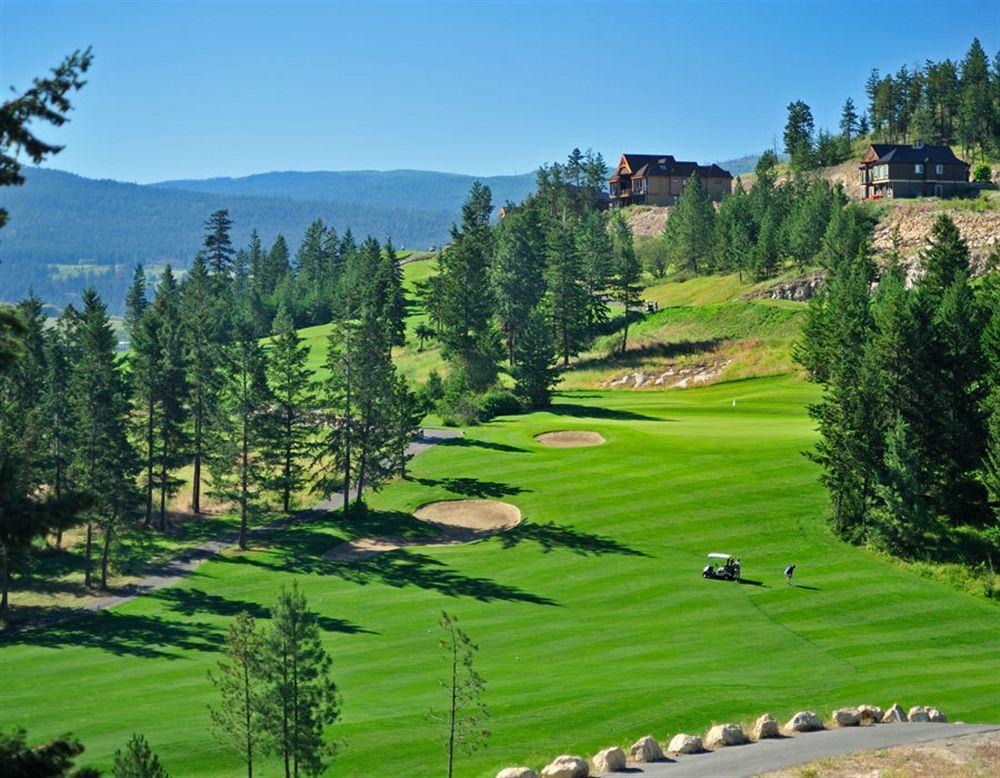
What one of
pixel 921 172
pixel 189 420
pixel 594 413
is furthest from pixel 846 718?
pixel 921 172

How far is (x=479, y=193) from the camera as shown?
7264 inches

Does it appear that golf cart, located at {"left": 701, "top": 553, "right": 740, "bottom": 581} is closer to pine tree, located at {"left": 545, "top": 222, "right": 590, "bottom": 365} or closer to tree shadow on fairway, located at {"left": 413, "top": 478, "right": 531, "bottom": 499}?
tree shadow on fairway, located at {"left": 413, "top": 478, "right": 531, "bottom": 499}

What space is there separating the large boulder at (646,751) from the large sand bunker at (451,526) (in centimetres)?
3376

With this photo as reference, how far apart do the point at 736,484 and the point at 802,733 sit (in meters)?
34.0

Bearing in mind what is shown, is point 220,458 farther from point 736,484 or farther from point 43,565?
point 736,484

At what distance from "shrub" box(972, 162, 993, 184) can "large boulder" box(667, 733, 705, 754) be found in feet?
472

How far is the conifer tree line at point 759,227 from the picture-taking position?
132375 millimetres

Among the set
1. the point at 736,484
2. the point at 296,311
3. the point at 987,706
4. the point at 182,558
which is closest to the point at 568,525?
the point at 736,484

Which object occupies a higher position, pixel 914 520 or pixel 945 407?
pixel 945 407

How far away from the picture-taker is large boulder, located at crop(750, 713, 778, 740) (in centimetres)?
3362

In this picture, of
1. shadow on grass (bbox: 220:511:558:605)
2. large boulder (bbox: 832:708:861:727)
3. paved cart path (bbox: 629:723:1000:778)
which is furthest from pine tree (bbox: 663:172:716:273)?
paved cart path (bbox: 629:723:1000:778)

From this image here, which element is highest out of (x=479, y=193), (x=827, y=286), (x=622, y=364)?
(x=479, y=193)

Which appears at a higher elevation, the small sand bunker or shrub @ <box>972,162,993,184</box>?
shrub @ <box>972,162,993,184</box>

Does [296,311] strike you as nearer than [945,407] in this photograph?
No
